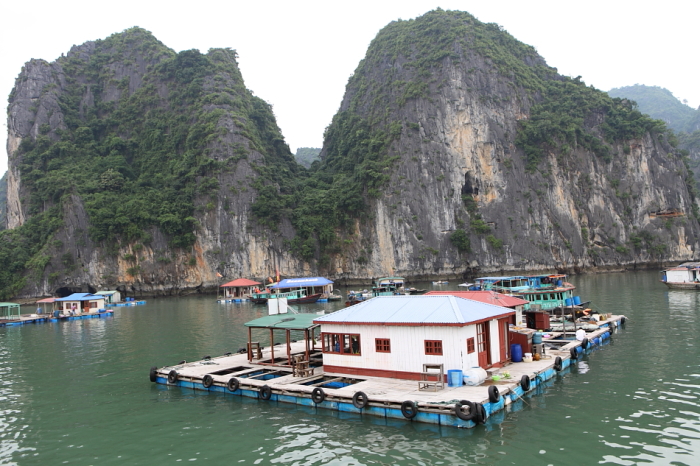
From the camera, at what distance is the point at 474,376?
16750mm

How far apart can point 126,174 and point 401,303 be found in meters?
89.2

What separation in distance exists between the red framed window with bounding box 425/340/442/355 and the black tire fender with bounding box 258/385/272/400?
5.97 m

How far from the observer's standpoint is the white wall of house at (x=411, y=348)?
55.9 ft

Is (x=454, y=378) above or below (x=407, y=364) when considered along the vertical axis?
below

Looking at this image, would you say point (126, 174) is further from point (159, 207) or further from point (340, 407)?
point (340, 407)

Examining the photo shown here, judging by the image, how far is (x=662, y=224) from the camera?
9488 centimetres

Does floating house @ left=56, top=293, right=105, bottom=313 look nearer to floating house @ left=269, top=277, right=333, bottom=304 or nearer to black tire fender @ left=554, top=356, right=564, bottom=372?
floating house @ left=269, top=277, right=333, bottom=304

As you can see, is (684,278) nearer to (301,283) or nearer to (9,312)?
(301,283)

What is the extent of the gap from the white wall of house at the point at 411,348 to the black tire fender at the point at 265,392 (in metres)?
2.82

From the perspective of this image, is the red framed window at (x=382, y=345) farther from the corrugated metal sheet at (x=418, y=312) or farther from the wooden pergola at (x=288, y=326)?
the wooden pergola at (x=288, y=326)

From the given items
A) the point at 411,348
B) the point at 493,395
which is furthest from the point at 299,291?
the point at 493,395

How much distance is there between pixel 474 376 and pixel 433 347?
1644mm

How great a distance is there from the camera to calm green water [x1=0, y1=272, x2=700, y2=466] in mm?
12844

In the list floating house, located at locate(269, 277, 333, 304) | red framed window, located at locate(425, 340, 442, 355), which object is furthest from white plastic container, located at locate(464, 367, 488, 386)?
floating house, located at locate(269, 277, 333, 304)
